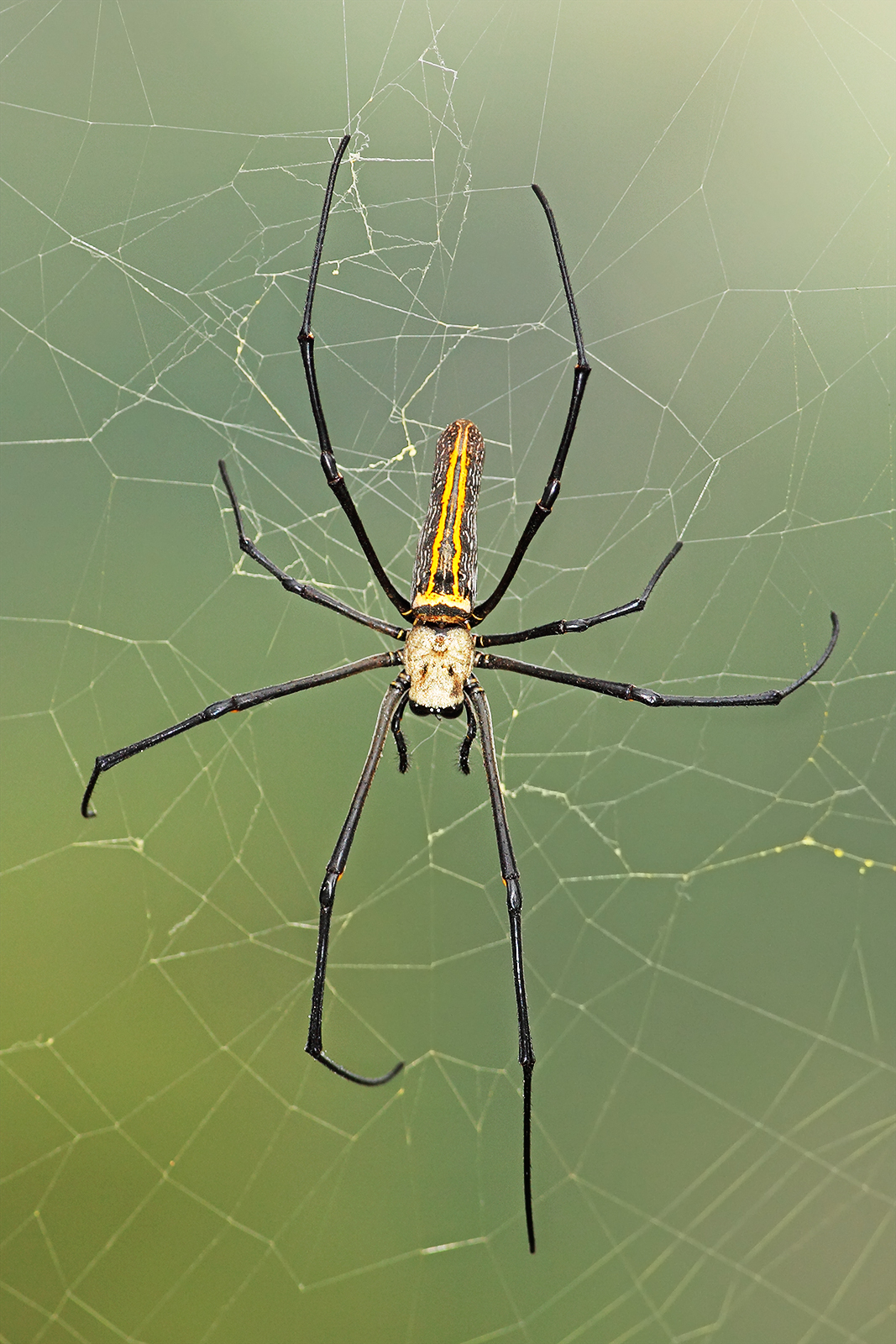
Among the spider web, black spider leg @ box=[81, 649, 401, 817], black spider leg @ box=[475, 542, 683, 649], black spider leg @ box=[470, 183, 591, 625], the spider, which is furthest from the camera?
the spider web

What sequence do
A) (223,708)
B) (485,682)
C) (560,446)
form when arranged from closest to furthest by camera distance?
(560,446) → (223,708) → (485,682)

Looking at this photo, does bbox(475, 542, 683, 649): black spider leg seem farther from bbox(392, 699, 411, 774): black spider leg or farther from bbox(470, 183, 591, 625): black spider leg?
bbox(392, 699, 411, 774): black spider leg

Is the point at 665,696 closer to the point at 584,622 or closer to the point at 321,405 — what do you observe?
the point at 584,622

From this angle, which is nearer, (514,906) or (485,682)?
(514,906)

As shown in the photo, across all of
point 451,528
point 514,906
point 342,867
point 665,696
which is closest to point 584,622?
point 665,696

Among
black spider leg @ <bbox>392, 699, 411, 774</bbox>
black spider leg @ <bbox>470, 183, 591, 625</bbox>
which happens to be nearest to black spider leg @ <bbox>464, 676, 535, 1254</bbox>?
black spider leg @ <bbox>392, 699, 411, 774</bbox>

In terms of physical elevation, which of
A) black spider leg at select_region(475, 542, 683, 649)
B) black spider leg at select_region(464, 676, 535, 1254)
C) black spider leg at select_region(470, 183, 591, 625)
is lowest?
black spider leg at select_region(464, 676, 535, 1254)

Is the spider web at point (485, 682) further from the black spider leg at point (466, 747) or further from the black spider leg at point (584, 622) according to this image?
the black spider leg at point (466, 747)
